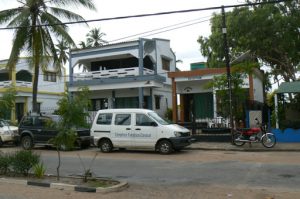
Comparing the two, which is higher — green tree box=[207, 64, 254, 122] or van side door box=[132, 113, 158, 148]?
green tree box=[207, 64, 254, 122]

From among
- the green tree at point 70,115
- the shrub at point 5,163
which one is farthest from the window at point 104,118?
the green tree at point 70,115

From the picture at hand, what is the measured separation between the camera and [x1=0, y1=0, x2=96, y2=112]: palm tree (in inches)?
964

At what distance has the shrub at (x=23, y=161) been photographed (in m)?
11.4

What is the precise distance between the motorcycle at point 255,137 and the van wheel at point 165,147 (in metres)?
3.78

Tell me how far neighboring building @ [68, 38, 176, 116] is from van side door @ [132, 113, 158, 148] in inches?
451

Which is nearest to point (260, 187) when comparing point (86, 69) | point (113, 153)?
point (113, 153)

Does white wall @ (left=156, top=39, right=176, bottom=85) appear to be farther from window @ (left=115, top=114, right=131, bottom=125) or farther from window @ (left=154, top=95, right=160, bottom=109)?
window @ (left=115, top=114, right=131, bottom=125)

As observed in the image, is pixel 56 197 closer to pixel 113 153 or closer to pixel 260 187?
pixel 260 187

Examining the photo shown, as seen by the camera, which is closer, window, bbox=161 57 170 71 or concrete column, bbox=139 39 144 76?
concrete column, bbox=139 39 144 76

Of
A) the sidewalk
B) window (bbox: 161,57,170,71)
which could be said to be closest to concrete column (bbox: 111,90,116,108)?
window (bbox: 161,57,170,71)

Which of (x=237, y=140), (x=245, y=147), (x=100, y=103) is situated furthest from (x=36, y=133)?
(x=100, y=103)

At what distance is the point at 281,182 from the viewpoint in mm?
10523

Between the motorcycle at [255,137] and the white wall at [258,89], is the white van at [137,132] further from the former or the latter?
the white wall at [258,89]

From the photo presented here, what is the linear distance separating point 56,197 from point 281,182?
560 cm
